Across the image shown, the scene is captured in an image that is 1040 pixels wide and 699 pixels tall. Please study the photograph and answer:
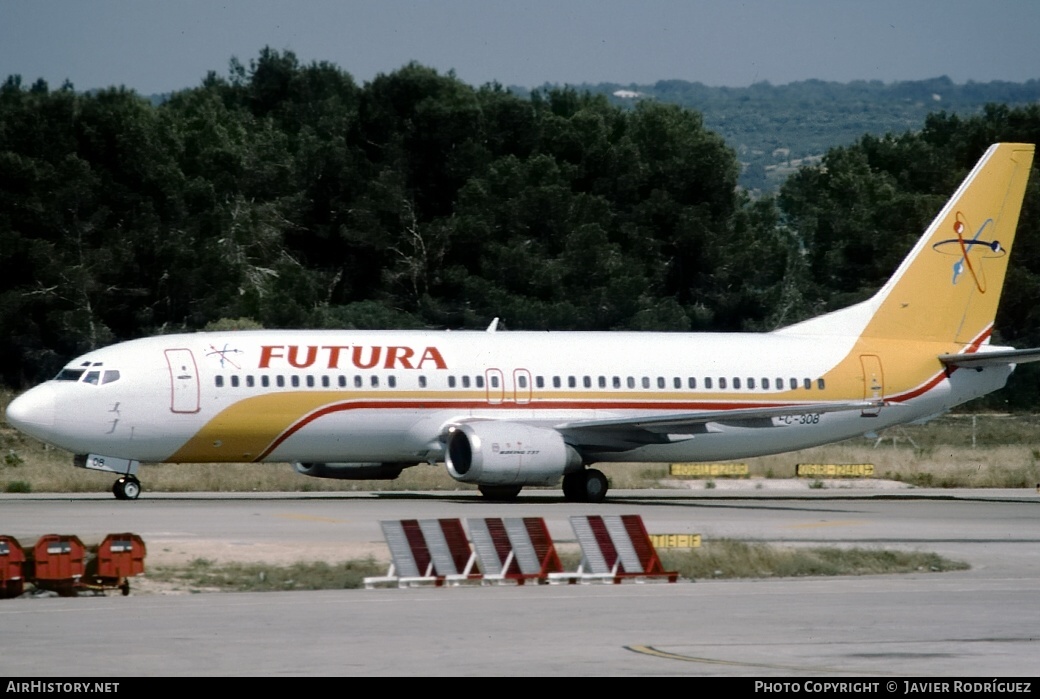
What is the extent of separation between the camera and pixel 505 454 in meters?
36.8

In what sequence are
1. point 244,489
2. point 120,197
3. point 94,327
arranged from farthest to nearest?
1. point 120,197
2. point 94,327
3. point 244,489

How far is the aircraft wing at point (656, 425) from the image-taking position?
1513 inches

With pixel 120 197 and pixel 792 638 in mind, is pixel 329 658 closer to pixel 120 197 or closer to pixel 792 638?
pixel 792 638

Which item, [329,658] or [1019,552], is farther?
[1019,552]

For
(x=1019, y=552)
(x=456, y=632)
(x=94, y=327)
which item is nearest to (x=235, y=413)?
(x=1019, y=552)

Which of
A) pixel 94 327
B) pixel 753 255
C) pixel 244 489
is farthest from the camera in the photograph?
pixel 753 255

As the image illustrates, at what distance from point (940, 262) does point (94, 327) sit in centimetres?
3841

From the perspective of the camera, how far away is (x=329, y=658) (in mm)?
15312

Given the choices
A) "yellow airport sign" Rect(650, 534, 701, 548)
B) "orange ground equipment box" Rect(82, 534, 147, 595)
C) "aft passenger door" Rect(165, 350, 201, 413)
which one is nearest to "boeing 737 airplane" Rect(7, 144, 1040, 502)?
"aft passenger door" Rect(165, 350, 201, 413)

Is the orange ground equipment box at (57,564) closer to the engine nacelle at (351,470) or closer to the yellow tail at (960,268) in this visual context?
the engine nacelle at (351,470)

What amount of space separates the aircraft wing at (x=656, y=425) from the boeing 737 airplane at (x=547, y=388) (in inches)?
2.1

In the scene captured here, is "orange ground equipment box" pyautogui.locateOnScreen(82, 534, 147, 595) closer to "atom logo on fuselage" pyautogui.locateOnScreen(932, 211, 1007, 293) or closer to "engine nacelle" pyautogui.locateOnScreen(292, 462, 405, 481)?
"engine nacelle" pyautogui.locateOnScreen(292, 462, 405, 481)

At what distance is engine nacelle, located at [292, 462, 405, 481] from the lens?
3934cm

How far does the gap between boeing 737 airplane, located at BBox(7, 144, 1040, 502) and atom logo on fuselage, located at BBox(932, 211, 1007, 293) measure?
0.04m
